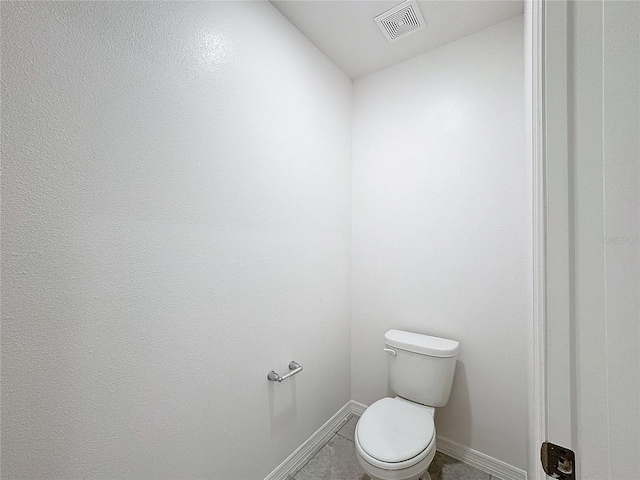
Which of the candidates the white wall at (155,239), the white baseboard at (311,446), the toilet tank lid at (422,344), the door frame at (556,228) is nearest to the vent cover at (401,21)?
the white wall at (155,239)

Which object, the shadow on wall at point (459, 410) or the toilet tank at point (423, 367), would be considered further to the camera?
the shadow on wall at point (459, 410)

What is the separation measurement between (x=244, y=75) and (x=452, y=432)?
2.26 metres

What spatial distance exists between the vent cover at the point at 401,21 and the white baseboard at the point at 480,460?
240cm

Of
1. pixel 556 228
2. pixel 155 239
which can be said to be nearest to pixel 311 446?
pixel 155 239

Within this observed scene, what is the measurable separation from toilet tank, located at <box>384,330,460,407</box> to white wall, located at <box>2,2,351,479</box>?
0.51m

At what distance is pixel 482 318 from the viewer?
5.24 ft

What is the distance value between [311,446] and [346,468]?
227 mm

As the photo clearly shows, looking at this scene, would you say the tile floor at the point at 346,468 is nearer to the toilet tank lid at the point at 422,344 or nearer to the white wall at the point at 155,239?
the white wall at the point at 155,239

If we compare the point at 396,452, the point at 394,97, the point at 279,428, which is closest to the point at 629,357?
the point at 396,452

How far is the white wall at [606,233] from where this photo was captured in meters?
0.40

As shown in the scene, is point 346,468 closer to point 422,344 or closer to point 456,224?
point 422,344

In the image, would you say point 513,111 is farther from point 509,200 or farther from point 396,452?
point 396,452

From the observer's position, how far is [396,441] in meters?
1.27

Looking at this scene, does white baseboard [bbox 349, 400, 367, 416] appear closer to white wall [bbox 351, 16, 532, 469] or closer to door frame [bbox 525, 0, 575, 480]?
white wall [bbox 351, 16, 532, 469]
